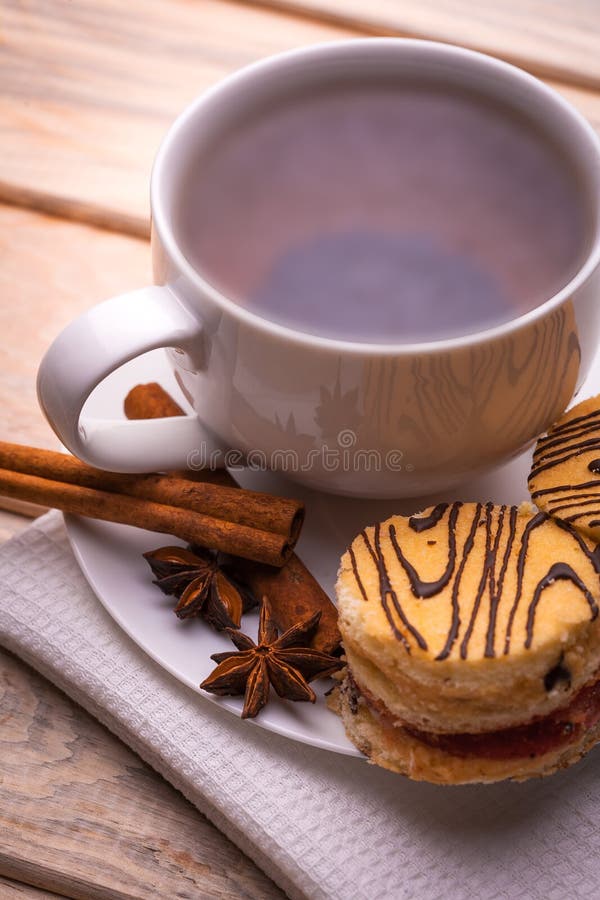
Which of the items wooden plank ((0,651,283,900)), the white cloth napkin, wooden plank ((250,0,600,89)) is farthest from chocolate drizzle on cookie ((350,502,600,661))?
wooden plank ((250,0,600,89))

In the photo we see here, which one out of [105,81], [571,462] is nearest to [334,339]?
[571,462]

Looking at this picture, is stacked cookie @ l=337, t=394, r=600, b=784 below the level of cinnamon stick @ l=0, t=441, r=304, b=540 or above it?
above

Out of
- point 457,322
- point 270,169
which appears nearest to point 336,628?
point 457,322

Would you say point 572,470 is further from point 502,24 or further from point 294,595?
point 502,24

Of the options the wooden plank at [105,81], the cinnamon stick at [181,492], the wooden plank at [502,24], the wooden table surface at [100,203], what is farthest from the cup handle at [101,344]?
the wooden plank at [502,24]

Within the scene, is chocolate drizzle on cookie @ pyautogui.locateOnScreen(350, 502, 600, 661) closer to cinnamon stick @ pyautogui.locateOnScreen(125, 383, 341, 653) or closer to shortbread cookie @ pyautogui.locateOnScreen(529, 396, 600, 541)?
shortbread cookie @ pyautogui.locateOnScreen(529, 396, 600, 541)

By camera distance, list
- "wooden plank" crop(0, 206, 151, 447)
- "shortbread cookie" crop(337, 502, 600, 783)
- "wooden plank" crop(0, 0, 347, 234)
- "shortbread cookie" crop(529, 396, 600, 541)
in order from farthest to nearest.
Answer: "wooden plank" crop(0, 0, 347, 234) < "wooden plank" crop(0, 206, 151, 447) < "shortbread cookie" crop(529, 396, 600, 541) < "shortbread cookie" crop(337, 502, 600, 783)

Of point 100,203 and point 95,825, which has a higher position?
point 100,203
